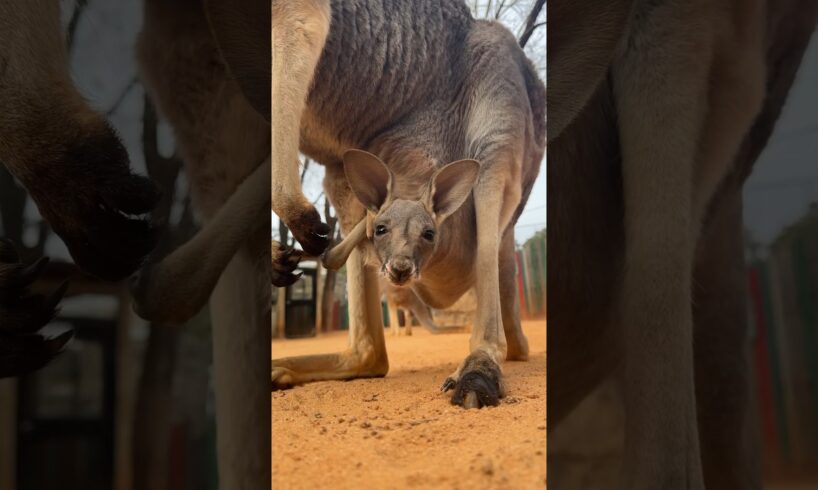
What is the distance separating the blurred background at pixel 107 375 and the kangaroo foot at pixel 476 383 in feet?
1.56

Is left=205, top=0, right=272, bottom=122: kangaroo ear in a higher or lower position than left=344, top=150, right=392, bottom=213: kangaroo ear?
Answer: higher

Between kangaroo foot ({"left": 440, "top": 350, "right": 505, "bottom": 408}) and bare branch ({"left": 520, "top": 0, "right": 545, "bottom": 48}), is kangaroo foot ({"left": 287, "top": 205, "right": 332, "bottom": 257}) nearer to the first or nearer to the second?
kangaroo foot ({"left": 440, "top": 350, "right": 505, "bottom": 408})

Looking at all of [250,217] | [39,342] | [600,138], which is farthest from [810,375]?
[39,342]

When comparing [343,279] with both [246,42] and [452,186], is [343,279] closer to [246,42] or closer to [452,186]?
[452,186]

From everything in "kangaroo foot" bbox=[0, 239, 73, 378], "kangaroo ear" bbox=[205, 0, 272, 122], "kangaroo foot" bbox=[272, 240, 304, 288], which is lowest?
"kangaroo foot" bbox=[0, 239, 73, 378]

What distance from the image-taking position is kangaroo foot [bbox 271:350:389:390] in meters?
0.95

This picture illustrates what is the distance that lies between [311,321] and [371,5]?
2.43ft

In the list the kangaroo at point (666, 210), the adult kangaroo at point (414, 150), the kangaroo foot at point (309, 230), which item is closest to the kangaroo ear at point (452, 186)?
the adult kangaroo at point (414, 150)

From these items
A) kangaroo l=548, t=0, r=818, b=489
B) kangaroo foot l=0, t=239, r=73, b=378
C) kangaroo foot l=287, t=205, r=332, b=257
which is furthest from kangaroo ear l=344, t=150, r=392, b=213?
kangaroo foot l=0, t=239, r=73, b=378

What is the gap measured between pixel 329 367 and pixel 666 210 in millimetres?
664

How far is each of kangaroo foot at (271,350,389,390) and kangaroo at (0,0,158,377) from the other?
38cm

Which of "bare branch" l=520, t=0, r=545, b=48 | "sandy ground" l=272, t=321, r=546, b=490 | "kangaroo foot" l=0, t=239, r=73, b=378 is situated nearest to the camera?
"kangaroo foot" l=0, t=239, r=73, b=378

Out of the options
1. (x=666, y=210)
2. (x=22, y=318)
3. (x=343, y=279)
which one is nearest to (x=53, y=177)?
(x=22, y=318)

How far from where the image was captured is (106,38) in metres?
0.64
